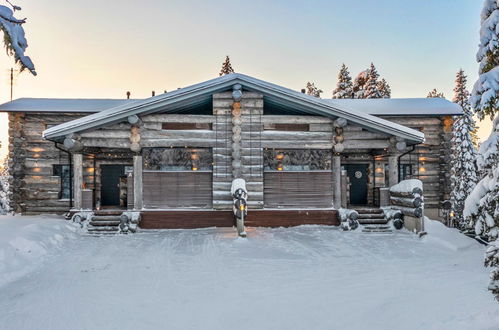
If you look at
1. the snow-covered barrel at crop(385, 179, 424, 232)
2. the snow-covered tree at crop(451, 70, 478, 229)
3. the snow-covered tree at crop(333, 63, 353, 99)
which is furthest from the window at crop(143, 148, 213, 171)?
the snow-covered tree at crop(333, 63, 353, 99)

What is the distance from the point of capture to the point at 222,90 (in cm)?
1270

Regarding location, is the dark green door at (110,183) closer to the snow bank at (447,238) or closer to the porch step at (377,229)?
the porch step at (377,229)

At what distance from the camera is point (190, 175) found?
42.6 feet

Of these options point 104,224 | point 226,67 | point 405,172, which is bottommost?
point 104,224

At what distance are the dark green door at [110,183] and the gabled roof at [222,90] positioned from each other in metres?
4.54

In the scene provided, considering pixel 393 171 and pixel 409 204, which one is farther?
pixel 393 171

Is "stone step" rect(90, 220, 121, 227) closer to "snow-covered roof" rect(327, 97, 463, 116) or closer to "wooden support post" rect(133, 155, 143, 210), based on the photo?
"wooden support post" rect(133, 155, 143, 210)

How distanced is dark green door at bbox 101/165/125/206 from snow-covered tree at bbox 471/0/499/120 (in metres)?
16.0

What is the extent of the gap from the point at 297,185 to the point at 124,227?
7.10 m

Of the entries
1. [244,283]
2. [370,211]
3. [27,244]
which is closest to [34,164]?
[27,244]

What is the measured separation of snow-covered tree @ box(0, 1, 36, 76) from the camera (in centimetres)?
816

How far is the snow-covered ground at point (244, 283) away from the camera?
460cm

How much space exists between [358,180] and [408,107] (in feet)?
16.5

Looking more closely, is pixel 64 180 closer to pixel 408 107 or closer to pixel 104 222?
pixel 104 222
